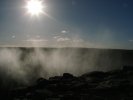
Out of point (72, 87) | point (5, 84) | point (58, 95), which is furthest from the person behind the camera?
point (5, 84)

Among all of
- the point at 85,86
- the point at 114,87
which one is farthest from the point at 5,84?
the point at 114,87

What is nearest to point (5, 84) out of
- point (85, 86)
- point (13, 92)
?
point (13, 92)

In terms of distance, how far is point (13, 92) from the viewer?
21.6 meters

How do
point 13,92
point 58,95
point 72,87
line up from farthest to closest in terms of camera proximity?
1. point 13,92
2. point 72,87
3. point 58,95

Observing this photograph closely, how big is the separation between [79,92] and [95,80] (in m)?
3.92

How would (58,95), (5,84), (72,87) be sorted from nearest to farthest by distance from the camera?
(58,95), (72,87), (5,84)

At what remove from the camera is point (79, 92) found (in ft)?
62.3

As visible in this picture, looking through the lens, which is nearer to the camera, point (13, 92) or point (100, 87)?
point (100, 87)

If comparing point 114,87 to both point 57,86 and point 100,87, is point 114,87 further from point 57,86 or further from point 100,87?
point 57,86

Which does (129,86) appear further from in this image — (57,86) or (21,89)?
(21,89)

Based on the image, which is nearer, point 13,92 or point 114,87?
point 114,87

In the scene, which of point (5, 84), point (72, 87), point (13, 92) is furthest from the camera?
point (5, 84)

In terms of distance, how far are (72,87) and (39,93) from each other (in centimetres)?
301

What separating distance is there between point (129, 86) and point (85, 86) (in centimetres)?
364
